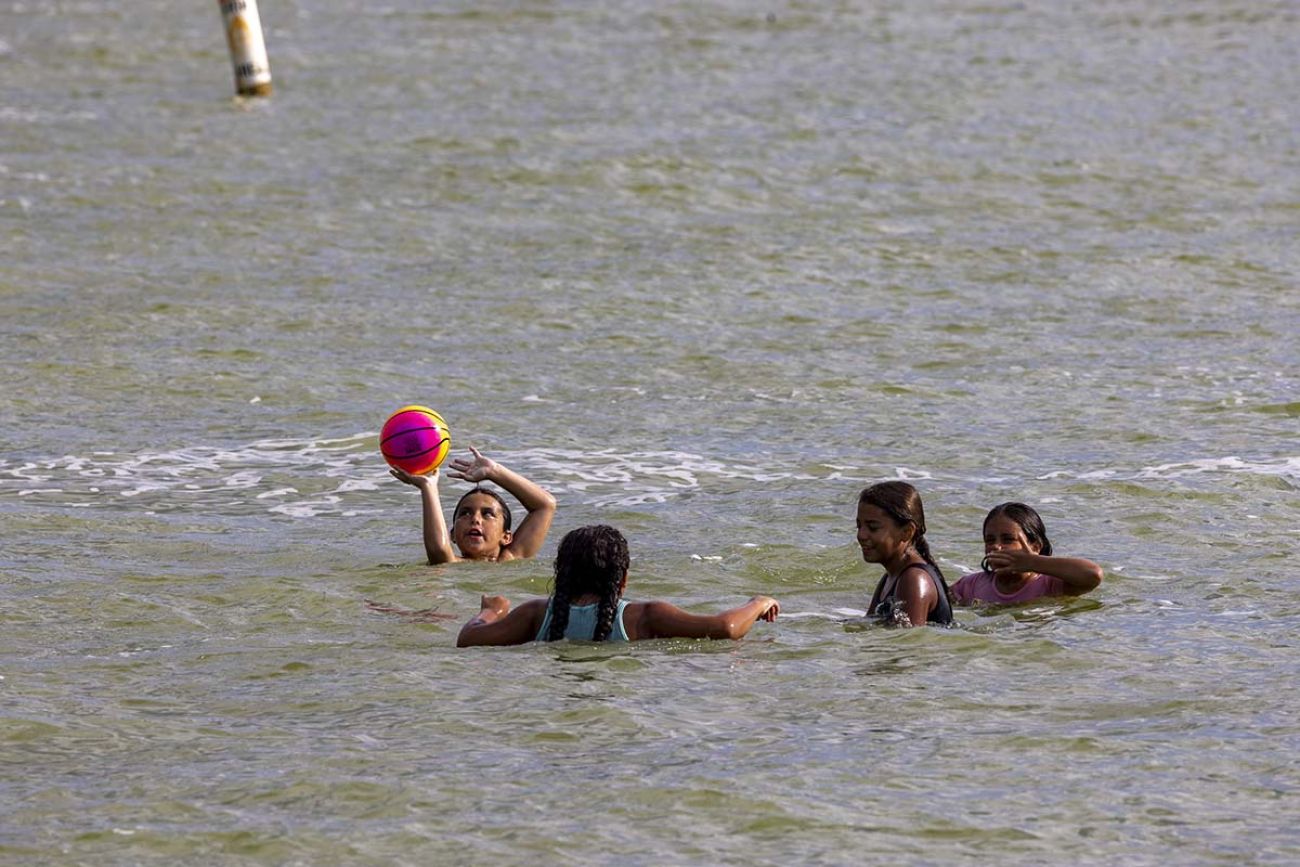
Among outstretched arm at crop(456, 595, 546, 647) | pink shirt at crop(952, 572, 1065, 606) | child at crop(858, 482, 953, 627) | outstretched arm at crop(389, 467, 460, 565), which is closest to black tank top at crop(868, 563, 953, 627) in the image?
child at crop(858, 482, 953, 627)

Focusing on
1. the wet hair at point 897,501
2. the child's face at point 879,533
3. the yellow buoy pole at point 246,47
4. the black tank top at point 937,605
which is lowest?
the black tank top at point 937,605

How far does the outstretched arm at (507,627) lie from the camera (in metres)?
9.56

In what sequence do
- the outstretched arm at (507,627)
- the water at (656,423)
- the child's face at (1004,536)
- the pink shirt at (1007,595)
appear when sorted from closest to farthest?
the water at (656,423)
the outstretched arm at (507,627)
the child's face at (1004,536)
the pink shirt at (1007,595)

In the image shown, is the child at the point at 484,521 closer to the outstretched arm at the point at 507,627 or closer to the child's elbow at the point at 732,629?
the outstretched arm at the point at 507,627

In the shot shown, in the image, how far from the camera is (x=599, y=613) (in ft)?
31.1

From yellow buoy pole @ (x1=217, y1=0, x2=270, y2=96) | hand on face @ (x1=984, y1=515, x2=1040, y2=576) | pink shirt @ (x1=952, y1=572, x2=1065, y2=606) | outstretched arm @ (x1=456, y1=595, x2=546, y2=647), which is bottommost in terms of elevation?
pink shirt @ (x1=952, y1=572, x2=1065, y2=606)

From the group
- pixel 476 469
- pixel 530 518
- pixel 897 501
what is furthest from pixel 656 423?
pixel 897 501

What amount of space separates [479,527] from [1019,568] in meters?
2.91

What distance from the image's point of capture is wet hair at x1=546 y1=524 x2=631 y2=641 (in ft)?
30.8

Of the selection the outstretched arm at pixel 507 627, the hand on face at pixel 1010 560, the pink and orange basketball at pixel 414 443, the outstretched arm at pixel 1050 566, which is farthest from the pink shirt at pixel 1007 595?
the pink and orange basketball at pixel 414 443

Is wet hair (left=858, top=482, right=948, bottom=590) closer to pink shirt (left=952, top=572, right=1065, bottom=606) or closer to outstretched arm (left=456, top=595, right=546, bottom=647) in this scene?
pink shirt (left=952, top=572, right=1065, bottom=606)

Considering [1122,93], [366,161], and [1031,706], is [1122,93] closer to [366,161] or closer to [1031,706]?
[366,161]

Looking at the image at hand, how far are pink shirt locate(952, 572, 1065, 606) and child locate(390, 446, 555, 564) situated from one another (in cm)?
231

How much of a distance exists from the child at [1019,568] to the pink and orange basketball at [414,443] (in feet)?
9.22
